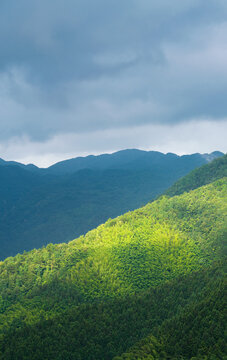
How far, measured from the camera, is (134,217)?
38.3m

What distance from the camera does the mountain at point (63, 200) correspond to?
406 feet

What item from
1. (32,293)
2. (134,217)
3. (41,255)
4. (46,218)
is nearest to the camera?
(32,293)

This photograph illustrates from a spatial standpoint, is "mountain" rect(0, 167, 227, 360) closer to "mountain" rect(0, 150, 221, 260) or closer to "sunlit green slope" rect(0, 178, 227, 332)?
"sunlit green slope" rect(0, 178, 227, 332)

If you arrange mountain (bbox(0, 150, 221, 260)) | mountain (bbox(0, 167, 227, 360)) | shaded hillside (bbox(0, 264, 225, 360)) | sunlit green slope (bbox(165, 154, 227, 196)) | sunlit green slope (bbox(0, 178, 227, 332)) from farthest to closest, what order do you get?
mountain (bbox(0, 150, 221, 260)) → sunlit green slope (bbox(165, 154, 227, 196)) → sunlit green slope (bbox(0, 178, 227, 332)) → mountain (bbox(0, 167, 227, 360)) → shaded hillside (bbox(0, 264, 225, 360))

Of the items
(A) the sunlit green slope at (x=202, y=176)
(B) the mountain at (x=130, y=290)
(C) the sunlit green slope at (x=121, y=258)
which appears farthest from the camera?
(A) the sunlit green slope at (x=202, y=176)

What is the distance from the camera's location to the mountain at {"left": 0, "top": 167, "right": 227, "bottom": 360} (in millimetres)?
18359

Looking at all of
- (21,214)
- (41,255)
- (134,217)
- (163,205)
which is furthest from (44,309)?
(21,214)

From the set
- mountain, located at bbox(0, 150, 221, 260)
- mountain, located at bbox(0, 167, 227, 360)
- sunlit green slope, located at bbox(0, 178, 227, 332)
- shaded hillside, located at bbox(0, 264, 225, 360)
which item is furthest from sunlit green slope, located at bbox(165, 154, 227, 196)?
mountain, located at bbox(0, 150, 221, 260)

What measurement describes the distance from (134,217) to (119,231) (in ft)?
11.4

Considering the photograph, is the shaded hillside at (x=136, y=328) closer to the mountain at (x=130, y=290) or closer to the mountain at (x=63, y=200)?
the mountain at (x=130, y=290)

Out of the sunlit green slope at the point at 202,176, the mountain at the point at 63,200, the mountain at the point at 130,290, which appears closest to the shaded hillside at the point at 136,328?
the mountain at the point at 130,290

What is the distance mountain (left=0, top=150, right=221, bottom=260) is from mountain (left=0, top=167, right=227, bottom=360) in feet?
275

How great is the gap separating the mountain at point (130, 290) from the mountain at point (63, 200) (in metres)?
83.9

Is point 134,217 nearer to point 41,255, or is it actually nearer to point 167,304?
point 41,255
